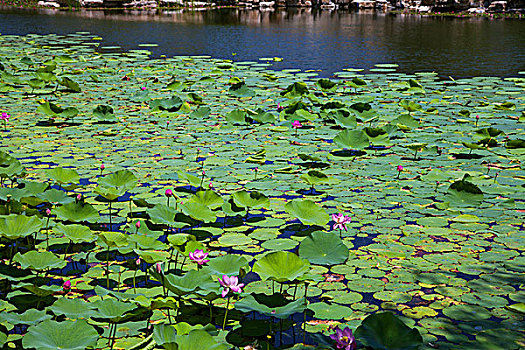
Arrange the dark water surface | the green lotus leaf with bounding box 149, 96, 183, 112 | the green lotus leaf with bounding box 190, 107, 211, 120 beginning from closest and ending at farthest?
the green lotus leaf with bounding box 190, 107, 211, 120
the green lotus leaf with bounding box 149, 96, 183, 112
the dark water surface

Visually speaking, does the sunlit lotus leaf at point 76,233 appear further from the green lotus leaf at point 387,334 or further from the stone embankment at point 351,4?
the stone embankment at point 351,4

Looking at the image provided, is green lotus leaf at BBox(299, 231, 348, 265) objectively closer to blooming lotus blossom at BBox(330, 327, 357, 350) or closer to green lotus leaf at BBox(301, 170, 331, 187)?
blooming lotus blossom at BBox(330, 327, 357, 350)

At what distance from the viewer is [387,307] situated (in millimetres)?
2193

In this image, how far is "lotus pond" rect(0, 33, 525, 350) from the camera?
1974 mm

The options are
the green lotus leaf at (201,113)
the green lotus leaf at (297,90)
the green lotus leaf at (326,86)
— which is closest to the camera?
the green lotus leaf at (201,113)

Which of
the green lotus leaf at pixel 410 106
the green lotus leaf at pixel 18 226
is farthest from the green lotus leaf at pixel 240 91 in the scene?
the green lotus leaf at pixel 18 226

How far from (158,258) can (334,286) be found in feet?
2.43

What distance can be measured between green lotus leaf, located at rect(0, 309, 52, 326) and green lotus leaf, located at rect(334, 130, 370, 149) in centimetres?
264

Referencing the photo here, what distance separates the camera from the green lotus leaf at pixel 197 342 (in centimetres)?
165

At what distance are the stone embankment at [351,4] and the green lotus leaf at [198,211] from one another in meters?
20.2

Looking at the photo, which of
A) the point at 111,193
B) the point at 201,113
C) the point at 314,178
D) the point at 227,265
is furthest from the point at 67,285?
the point at 201,113

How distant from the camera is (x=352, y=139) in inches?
162

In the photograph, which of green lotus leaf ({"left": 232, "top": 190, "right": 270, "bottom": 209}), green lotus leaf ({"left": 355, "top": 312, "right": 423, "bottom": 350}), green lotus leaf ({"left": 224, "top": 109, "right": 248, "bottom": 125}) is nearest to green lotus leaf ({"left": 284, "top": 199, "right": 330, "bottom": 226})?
green lotus leaf ({"left": 232, "top": 190, "right": 270, "bottom": 209})

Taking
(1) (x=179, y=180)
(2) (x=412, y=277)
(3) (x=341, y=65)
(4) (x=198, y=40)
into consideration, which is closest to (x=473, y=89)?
(3) (x=341, y=65)
